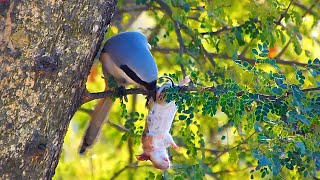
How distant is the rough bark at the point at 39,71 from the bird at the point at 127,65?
1.56 ft

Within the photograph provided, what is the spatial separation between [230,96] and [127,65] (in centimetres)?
51

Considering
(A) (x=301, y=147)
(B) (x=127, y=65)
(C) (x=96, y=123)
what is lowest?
(C) (x=96, y=123)

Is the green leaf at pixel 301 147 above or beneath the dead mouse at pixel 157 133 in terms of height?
above

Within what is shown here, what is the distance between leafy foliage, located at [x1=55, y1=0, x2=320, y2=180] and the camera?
2510 mm

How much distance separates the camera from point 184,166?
3213 millimetres

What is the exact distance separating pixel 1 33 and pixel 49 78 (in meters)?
0.18

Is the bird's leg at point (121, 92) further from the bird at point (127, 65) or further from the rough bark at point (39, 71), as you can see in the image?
the rough bark at point (39, 71)

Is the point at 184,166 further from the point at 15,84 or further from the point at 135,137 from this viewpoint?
the point at 15,84

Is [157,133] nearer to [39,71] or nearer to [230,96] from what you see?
[230,96]

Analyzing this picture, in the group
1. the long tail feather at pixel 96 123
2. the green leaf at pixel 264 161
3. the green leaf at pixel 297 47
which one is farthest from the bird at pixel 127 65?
the green leaf at pixel 297 47

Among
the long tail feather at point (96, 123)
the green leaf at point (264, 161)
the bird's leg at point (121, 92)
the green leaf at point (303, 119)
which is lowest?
the long tail feather at point (96, 123)

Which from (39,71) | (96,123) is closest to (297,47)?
(96,123)

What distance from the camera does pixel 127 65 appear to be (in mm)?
2848

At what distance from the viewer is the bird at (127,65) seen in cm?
277
